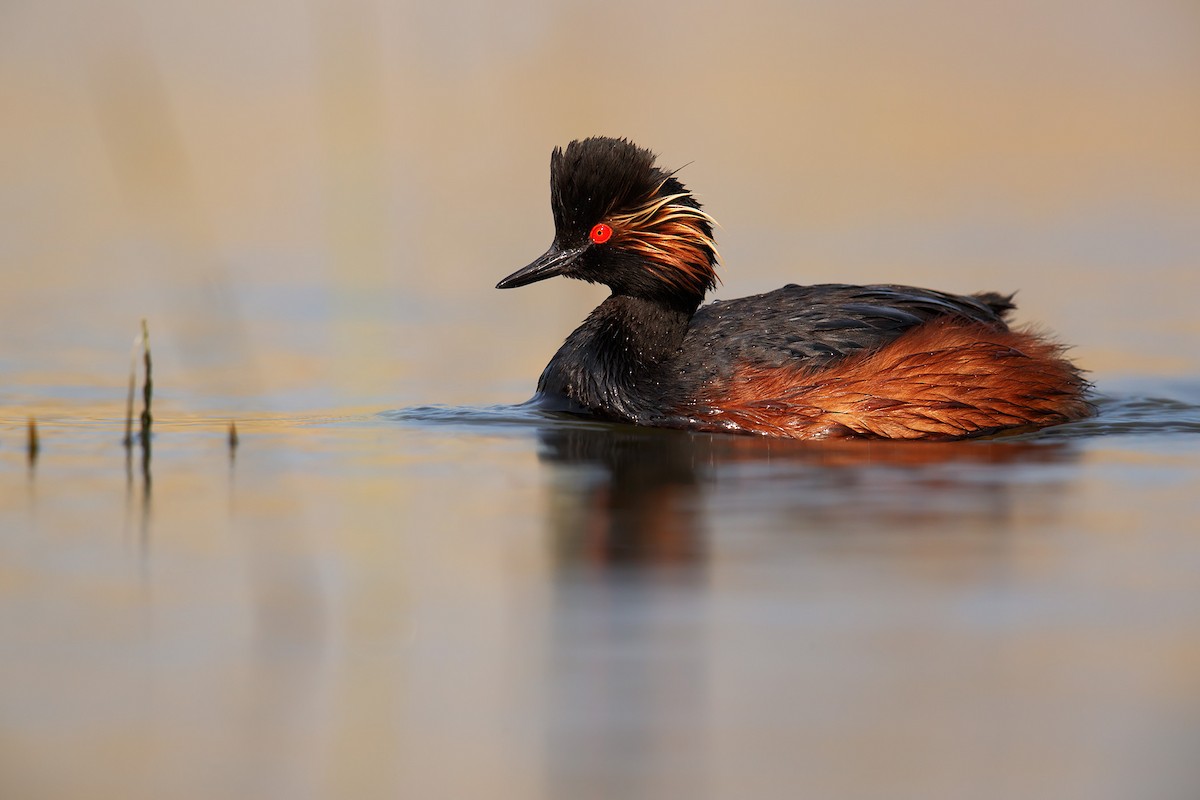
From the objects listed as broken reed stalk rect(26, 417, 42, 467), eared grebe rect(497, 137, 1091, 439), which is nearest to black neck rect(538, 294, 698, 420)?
eared grebe rect(497, 137, 1091, 439)

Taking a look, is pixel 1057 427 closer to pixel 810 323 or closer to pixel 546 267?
pixel 810 323

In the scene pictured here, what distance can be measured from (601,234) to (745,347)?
3.80 ft

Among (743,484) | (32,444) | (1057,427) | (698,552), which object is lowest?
(698,552)

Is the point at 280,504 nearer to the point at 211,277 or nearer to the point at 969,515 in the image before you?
the point at 969,515

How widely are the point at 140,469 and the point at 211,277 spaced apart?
5976 millimetres

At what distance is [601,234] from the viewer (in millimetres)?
10016

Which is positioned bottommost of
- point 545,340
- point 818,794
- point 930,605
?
point 818,794

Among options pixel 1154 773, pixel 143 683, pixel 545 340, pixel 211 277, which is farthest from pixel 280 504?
pixel 211 277

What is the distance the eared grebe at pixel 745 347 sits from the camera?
9.38 m

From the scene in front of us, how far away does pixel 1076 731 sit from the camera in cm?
455

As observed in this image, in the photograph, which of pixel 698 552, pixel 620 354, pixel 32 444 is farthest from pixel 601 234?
pixel 698 552

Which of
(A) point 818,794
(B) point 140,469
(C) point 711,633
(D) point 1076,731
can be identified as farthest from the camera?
(B) point 140,469

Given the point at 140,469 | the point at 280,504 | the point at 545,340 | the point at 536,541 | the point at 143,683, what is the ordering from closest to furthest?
1. the point at 143,683
2. the point at 536,541
3. the point at 280,504
4. the point at 140,469
5. the point at 545,340

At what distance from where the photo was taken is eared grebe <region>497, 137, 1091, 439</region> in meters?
9.38
